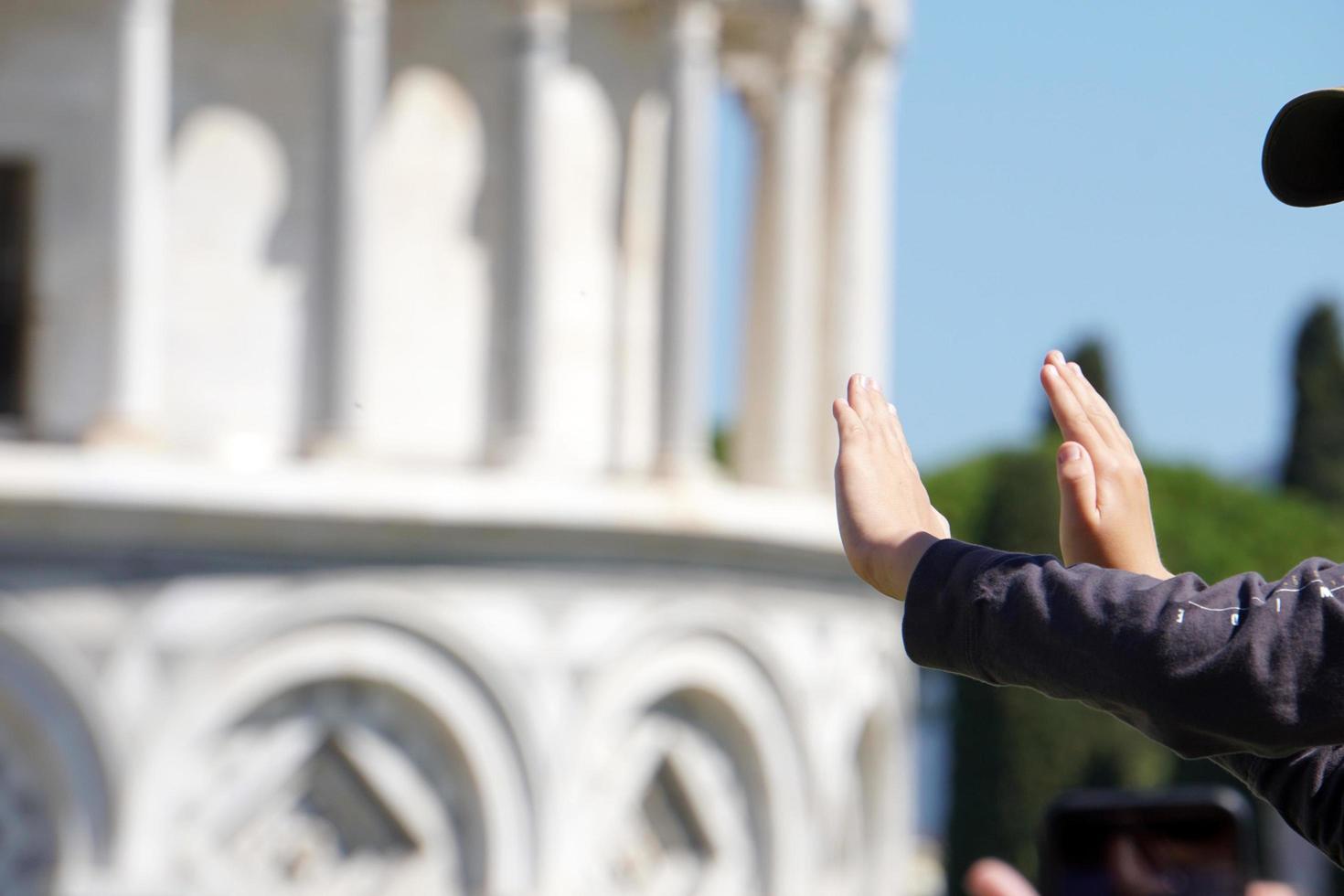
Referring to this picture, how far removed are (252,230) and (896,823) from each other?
6.59 metres

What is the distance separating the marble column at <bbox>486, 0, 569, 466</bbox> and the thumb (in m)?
12.4

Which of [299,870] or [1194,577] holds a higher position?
[1194,577]

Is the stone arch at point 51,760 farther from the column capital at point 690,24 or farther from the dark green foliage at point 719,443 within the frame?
the dark green foliage at point 719,443

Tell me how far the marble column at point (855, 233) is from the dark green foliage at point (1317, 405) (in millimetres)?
18582

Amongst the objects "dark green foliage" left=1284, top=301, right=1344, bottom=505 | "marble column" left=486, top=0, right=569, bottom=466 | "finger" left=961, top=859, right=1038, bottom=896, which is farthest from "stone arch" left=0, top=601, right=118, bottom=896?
"dark green foliage" left=1284, top=301, right=1344, bottom=505

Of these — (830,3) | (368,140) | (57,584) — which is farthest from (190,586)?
(830,3)

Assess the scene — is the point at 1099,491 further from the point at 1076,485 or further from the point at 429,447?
the point at 429,447

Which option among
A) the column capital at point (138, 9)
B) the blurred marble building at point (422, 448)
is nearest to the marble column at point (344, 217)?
the blurred marble building at point (422, 448)

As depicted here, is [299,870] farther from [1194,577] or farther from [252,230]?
[1194,577]

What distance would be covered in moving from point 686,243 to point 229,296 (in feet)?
9.03

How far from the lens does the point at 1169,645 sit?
1.50 meters

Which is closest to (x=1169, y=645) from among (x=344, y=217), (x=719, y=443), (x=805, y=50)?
(x=344, y=217)

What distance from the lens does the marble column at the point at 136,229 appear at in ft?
43.4

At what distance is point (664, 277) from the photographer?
583 inches
